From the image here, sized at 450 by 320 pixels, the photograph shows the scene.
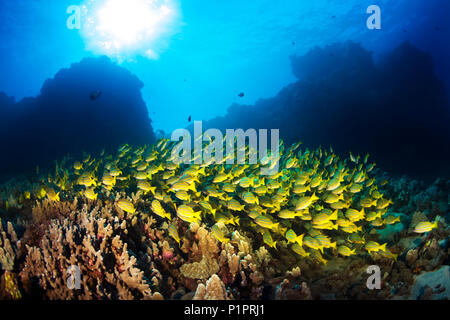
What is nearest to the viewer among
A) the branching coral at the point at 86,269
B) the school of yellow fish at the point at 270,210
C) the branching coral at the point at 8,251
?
the branching coral at the point at 86,269

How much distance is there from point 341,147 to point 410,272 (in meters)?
21.5

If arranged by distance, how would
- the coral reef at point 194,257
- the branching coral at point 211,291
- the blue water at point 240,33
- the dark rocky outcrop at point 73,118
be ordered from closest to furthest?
the branching coral at point 211,291, the coral reef at point 194,257, the dark rocky outcrop at point 73,118, the blue water at point 240,33

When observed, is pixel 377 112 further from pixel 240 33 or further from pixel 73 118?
pixel 240 33

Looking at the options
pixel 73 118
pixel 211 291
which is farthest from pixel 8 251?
pixel 73 118

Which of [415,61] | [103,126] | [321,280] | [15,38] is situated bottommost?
[321,280]

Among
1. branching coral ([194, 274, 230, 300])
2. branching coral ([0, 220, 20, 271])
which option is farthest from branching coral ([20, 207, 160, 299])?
branching coral ([194, 274, 230, 300])

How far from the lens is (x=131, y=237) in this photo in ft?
14.8

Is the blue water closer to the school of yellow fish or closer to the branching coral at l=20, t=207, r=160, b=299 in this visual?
the school of yellow fish

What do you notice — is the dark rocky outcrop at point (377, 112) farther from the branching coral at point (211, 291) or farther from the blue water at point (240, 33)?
the branching coral at point (211, 291)

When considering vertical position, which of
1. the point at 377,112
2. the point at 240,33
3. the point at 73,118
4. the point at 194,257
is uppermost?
the point at 240,33

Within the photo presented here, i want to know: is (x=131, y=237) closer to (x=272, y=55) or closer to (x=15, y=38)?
(x=15, y=38)

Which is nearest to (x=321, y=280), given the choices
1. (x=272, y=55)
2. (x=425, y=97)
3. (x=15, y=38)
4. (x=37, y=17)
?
(x=425, y=97)

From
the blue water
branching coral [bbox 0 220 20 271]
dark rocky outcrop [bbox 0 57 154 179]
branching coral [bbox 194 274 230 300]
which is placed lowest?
branching coral [bbox 194 274 230 300]

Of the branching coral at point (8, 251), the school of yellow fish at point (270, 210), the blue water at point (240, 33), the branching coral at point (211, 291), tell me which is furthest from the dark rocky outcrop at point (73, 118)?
the branching coral at point (211, 291)
